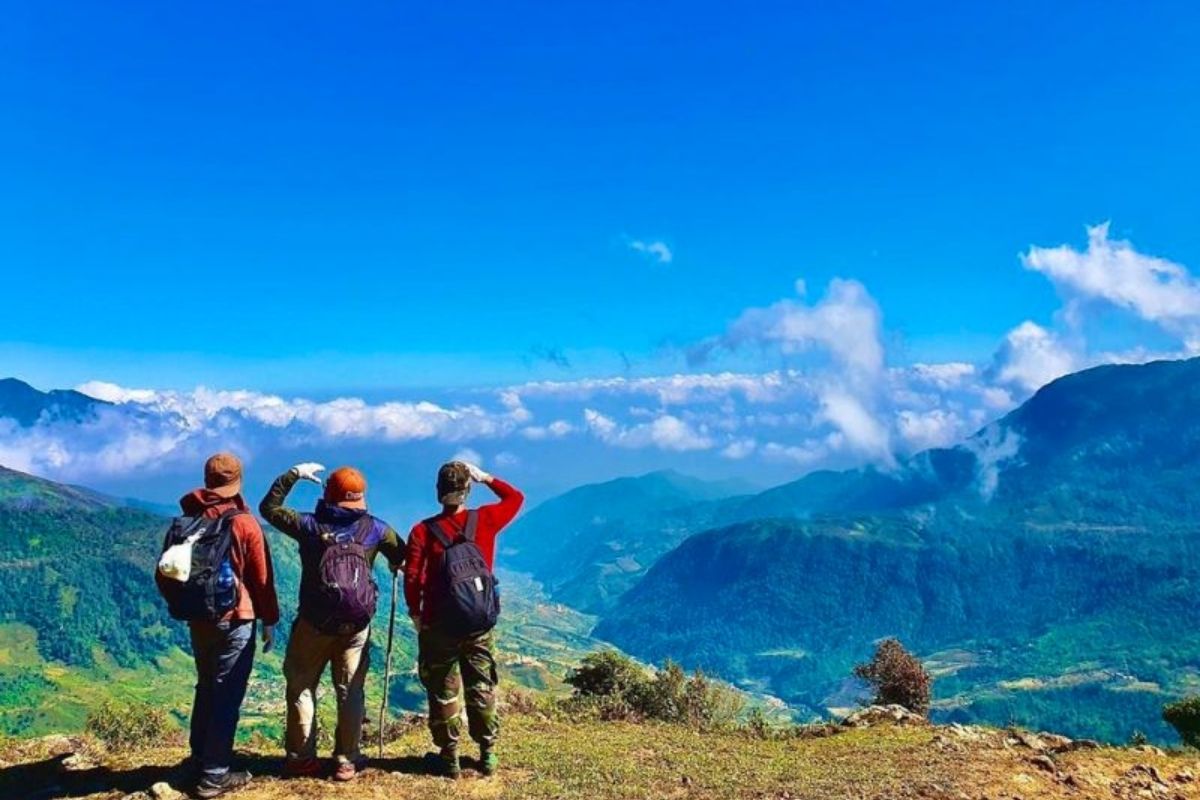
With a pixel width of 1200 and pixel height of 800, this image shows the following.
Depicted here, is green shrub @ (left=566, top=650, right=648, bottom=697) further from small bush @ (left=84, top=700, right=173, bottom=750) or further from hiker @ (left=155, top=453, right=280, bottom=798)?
hiker @ (left=155, top=453, right=280, bottom=798)

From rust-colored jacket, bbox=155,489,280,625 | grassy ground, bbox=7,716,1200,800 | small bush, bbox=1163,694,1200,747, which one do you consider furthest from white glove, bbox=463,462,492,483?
small bush, bbox=1163,694,1200,747

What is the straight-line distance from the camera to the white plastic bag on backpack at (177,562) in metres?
10.0


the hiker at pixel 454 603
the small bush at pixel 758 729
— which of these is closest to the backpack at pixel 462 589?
the hiker at pixel 454 603

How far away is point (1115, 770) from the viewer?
592 inches

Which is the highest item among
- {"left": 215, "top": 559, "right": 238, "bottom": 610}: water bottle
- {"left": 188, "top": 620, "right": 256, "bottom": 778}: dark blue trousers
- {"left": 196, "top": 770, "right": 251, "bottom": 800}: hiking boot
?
{"left": 215, "top": 559, "right": 238, "bottom": 610}: water bottle

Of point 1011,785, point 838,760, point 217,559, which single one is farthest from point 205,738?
point 1011,785

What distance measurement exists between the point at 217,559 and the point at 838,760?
11762 mm

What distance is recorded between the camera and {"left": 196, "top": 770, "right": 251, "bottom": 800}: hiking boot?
418 inches

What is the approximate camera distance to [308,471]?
1113 cm

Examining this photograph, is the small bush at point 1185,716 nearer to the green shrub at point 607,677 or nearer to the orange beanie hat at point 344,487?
the green shrub at point 607,677

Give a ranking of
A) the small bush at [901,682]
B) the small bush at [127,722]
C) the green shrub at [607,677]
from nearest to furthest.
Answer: the green shrub at [607,677] → the small bush at [127,722] → the small bush at [901,682]

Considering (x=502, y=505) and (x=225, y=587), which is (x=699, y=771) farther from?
(x=225, y=587)

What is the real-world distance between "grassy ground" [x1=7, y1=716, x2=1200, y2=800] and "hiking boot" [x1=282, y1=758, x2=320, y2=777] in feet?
0.75

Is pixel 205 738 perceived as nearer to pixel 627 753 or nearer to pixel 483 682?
pixel 483 682
